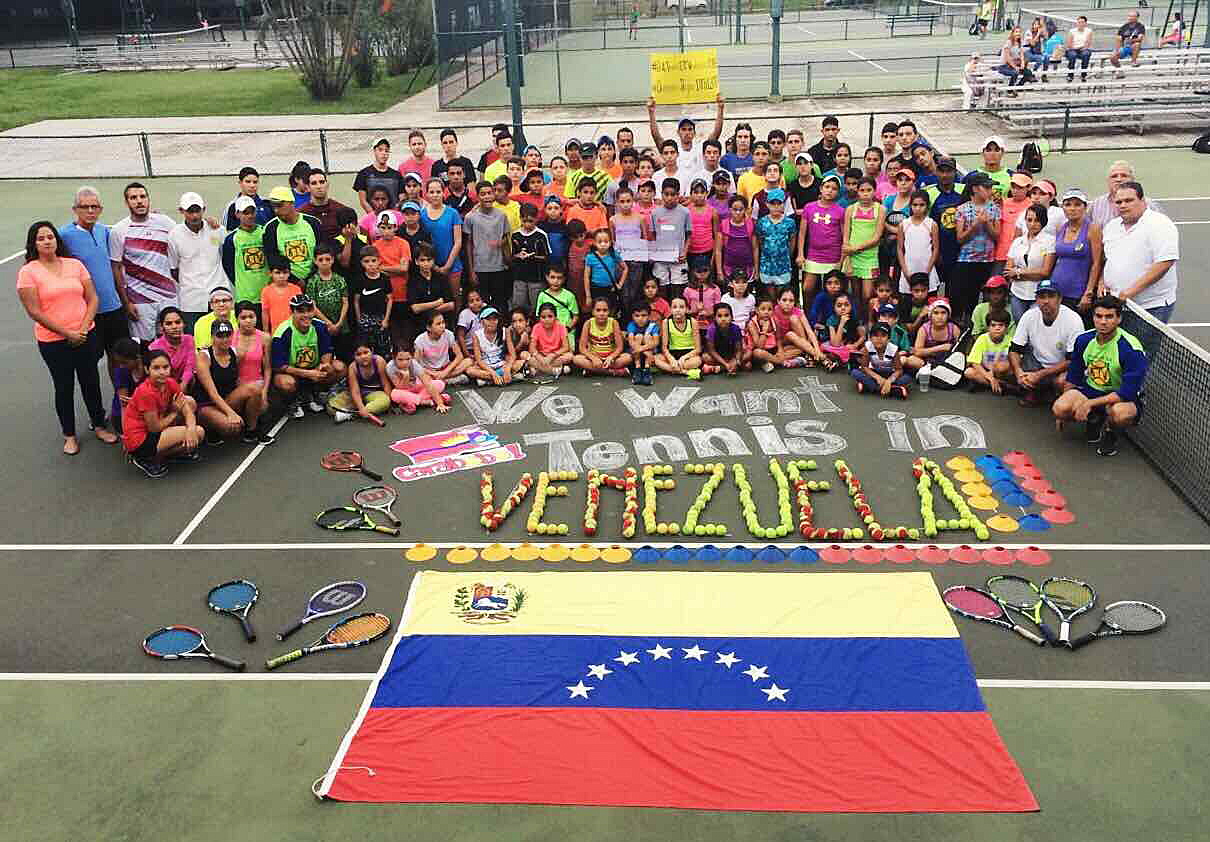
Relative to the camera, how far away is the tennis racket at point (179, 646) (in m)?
7.92

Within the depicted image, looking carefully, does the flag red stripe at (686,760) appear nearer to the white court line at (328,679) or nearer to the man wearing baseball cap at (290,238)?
the white court line at (328,679)

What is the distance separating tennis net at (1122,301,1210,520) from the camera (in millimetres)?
9641

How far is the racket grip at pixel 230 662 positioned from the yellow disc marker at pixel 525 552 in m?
2.35

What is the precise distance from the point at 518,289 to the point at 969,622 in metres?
7.15

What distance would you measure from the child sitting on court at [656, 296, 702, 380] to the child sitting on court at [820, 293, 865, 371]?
154 centimetres

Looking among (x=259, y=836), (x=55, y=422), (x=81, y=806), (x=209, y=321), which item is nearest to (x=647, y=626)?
(x=259, y=836)

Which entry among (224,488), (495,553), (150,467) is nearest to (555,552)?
(495,553)

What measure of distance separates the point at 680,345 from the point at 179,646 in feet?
22.8

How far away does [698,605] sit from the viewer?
8.25 meters

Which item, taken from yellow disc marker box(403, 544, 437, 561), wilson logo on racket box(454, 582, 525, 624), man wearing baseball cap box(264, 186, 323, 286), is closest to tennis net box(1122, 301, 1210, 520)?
wilson logo on racket box(454, 582, 525, 624)

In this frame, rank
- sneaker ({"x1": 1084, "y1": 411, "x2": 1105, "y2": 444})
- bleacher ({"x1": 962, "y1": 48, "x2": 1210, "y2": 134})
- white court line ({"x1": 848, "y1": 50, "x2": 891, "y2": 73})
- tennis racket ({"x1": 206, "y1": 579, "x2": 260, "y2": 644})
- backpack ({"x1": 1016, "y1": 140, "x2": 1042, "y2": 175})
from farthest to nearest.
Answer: white court line ({"x1": 848, "y1": 50, "x2": 891, "y2": 73}) → bleacher ({"x1": 962, "y1": 48, "x2": 1210, "y2": 134}) → backpack ({"x1": 1016, "y1": 140, "x2": 1042, "y2": 175}) → sneaker ({"x1": 1084, "y1": 411, "x2": 1105, "y2": 444}) → tennis racket ({"x1": 206, "y1": 579, "x2": 260, "y2": 644})

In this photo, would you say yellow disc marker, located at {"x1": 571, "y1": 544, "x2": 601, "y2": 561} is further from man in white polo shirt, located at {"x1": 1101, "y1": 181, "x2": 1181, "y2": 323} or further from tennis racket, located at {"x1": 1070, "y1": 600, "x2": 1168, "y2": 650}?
man in white polo shirt, located at {"x1": 1101, "y1": 181, "x2": 1181, "y2": 323}

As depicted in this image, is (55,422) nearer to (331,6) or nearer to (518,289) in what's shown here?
(518,289)

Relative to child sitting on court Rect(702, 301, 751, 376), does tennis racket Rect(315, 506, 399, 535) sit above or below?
below
